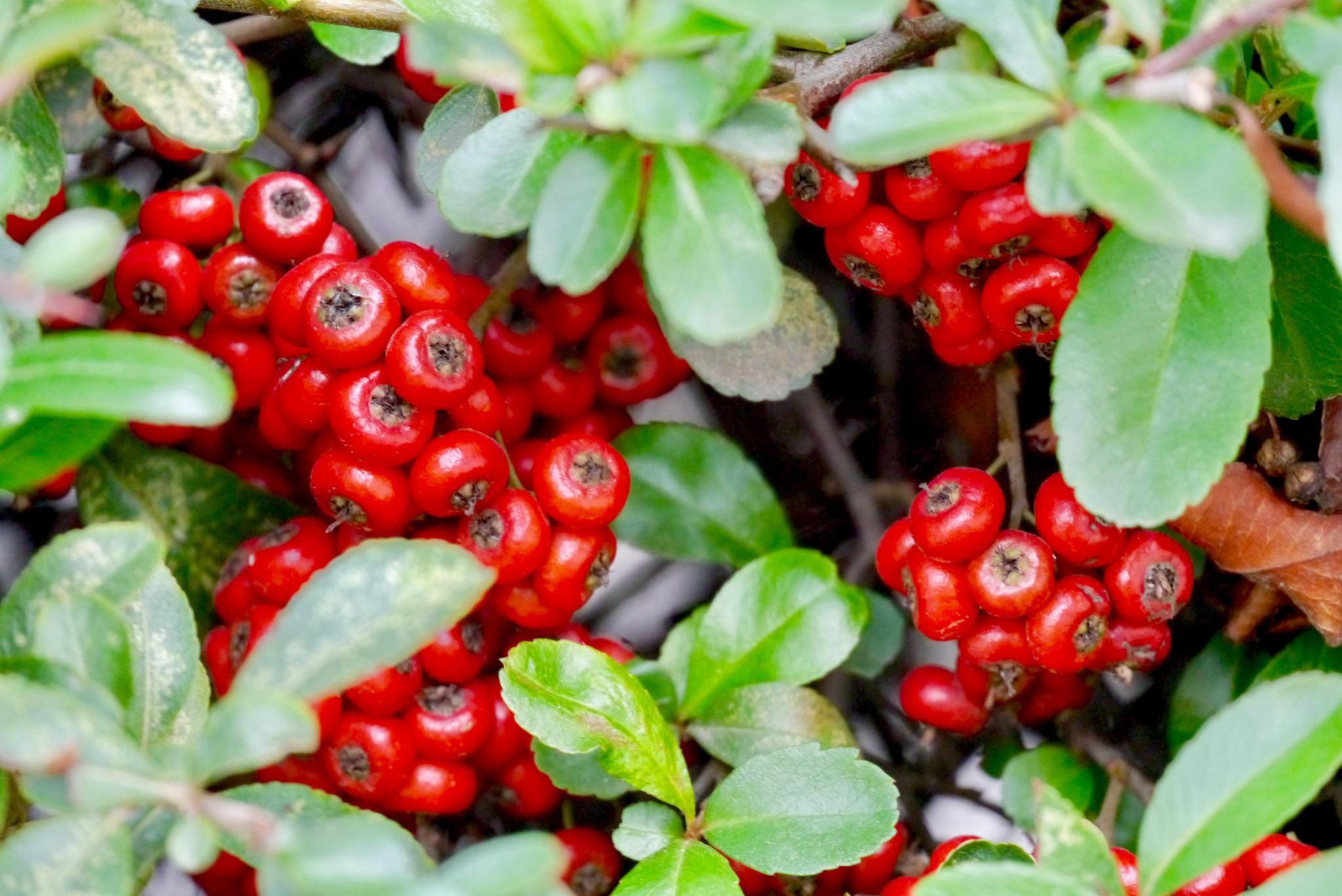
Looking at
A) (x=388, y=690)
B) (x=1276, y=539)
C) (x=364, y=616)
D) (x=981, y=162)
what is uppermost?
(x=981, y=162)

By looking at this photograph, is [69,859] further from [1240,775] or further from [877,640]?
[877,640]

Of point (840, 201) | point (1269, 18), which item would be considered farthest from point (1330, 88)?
point (840, 201)

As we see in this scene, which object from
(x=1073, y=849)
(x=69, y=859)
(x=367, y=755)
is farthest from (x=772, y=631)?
(x=69, y=859)

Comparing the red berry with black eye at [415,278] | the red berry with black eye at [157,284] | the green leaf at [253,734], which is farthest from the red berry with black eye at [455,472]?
the green leaf at [253,734]

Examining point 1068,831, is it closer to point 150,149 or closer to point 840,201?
point 840,201

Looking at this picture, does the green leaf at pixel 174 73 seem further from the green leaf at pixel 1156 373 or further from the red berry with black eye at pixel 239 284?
the green leaf at pixel 1156 373

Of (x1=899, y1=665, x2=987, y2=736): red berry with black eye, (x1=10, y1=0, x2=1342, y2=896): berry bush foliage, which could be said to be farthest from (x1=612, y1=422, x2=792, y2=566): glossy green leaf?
(x1=899, y1=665, x2=987, y2=736): red berry with black eye

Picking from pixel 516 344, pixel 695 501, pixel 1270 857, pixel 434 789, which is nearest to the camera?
pixel 1270 857
